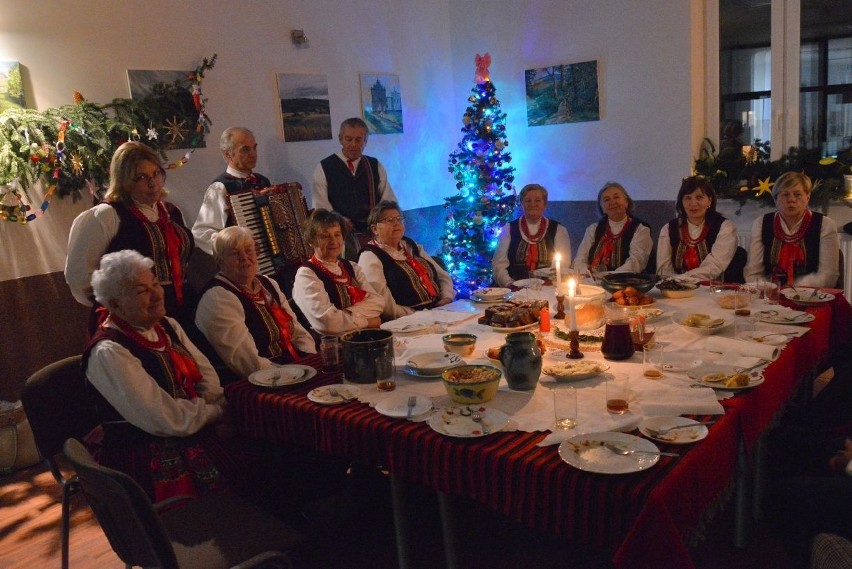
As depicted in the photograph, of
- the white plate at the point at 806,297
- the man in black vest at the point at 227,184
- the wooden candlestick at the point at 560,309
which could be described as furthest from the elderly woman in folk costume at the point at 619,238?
the man in black vest at the point at 227,184

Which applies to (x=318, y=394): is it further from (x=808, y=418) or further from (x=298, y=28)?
(x=298, y=28)

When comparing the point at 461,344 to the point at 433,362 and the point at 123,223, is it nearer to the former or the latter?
the point at 433,362

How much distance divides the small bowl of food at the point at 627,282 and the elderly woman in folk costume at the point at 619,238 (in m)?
1.03

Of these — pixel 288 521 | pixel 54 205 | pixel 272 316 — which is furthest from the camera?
pixel 54 205

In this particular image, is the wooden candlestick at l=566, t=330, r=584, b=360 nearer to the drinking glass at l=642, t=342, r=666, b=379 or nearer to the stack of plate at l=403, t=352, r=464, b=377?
the drinking glass at l=642, t=342, r=666, b=379

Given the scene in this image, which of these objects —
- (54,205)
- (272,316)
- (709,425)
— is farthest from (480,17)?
(709,425)

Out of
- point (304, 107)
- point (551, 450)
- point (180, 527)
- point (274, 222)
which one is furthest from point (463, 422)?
point (304, 107)

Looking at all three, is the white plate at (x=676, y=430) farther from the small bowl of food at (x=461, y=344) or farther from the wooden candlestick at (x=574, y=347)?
the small bowl of food at (x=461, y=344)

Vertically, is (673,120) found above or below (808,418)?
above

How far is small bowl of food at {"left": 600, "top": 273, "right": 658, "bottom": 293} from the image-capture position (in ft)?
9.94

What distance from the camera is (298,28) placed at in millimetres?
5336

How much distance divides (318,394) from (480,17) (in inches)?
203

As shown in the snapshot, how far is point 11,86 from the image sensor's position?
3.87 m

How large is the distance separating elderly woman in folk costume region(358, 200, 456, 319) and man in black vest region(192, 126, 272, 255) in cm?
84
